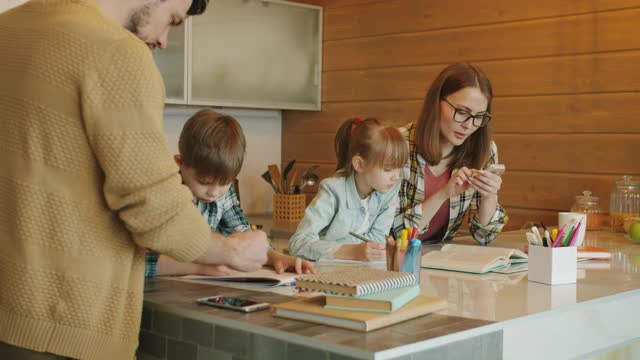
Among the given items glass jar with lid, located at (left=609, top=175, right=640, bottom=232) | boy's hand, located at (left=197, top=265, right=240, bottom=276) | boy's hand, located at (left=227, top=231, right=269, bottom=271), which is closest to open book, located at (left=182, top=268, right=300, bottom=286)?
boy's hand, located at (left=197, top=265, right=240, bottom=276)

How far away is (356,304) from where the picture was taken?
56.1 inches

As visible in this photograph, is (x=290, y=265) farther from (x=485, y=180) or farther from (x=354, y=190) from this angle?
A: (x=485, y=180)

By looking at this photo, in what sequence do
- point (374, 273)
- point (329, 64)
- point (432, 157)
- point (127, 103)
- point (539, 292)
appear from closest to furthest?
1. point (127, 103)
2. point (374, 273)
3. point (539, 292)
4. point (432, 157)
5. point (329, 64)

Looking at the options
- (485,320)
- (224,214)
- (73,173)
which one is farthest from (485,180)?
(73,173)

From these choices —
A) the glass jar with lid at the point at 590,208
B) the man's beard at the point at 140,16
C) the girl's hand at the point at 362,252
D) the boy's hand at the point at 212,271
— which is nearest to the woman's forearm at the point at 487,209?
the girl's hand at the point at 362,252

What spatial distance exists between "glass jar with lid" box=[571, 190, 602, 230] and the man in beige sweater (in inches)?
93.6

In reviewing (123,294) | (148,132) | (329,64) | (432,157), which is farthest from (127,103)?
(329,64)

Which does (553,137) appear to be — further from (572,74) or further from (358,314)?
(358,314)

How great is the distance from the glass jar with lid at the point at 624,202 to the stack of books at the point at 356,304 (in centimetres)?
Result: 200

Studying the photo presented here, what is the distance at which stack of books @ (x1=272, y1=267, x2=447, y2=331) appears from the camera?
4.55 ft

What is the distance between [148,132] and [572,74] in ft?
8.60

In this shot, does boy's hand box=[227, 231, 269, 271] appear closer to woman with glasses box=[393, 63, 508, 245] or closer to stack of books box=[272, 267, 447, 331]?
stack of books box=[272, 267, 447, 331]

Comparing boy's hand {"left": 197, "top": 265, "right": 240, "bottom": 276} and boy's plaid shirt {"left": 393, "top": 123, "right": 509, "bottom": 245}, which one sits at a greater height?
boy's plaid shirt {"left": 393, "top": 123, "right": 509, "bottom": 245}

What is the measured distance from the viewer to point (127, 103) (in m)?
1.30
